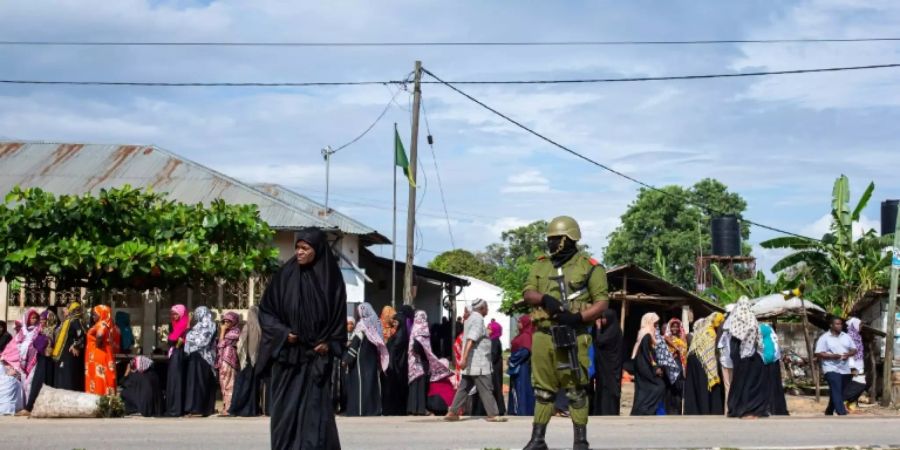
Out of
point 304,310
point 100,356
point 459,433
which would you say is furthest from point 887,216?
point 304,310

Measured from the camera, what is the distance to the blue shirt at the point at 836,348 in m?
16.8

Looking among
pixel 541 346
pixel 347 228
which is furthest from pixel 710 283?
pixel 541 346

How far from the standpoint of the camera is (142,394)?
14.8 meters

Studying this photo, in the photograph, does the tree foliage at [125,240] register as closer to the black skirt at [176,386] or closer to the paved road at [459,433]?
the black skirt at [176,386]

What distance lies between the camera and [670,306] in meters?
31.4

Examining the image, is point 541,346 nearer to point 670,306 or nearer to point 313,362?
point 313,362

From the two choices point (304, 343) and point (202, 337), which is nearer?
point (304, 343)

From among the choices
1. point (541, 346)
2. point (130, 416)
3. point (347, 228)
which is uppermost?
point (347, 228)

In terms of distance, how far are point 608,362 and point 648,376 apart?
557mm

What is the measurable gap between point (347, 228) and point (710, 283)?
38.6 metres

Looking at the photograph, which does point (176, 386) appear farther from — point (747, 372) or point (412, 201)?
point (412, 201)

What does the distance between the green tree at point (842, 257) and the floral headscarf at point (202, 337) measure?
54.0ft

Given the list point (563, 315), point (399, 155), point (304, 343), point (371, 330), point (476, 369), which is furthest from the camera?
point (399, 155)

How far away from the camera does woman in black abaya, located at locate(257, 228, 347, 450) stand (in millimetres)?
8172
